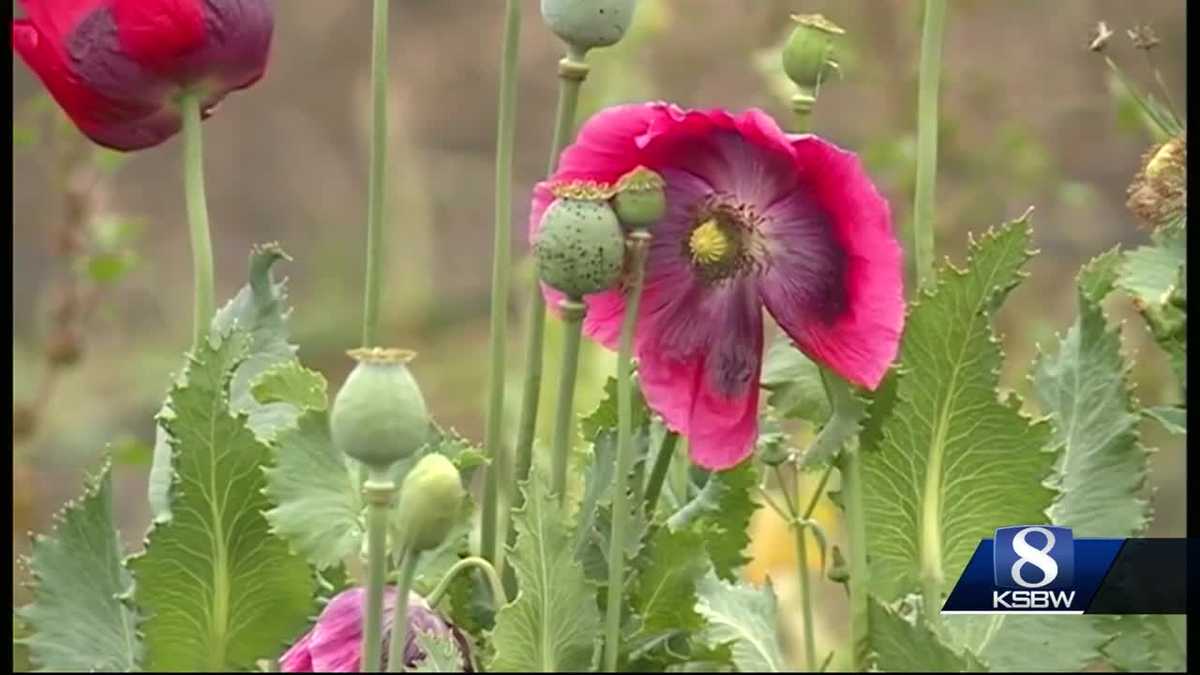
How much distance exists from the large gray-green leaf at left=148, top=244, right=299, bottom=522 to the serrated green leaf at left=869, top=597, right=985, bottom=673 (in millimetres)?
159

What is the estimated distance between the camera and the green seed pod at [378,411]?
35 centimetres

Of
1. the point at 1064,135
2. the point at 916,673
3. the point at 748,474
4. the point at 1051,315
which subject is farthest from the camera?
the point at 1064,135

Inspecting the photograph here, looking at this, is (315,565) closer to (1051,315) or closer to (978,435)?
(978,435)

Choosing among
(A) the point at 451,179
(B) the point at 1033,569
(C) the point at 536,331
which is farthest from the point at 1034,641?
(A) the point at 451,179

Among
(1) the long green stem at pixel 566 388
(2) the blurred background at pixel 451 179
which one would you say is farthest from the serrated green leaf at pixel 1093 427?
(2) the blurred background at pixel 451 179

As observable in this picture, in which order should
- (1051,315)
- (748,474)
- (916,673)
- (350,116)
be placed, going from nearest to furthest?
(916,673), (748,474), (1051,315), (350,116)

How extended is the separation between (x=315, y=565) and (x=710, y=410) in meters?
0.09

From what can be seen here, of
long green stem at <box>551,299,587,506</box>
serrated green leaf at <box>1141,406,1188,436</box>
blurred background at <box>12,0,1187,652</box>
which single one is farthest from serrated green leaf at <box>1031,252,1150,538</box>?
blurred background at <box>12,0,1187,652</box>

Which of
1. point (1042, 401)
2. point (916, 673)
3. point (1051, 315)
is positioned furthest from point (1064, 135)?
point (916, 673)

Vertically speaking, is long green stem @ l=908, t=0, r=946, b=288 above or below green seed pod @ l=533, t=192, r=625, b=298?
above

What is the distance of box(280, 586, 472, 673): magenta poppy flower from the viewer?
40cm

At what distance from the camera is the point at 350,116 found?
7.88 ft

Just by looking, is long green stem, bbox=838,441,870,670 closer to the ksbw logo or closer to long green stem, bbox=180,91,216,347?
the ksbw logo

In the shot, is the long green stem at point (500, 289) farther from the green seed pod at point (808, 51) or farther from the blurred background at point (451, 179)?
the blurred background at point (451, 179)
